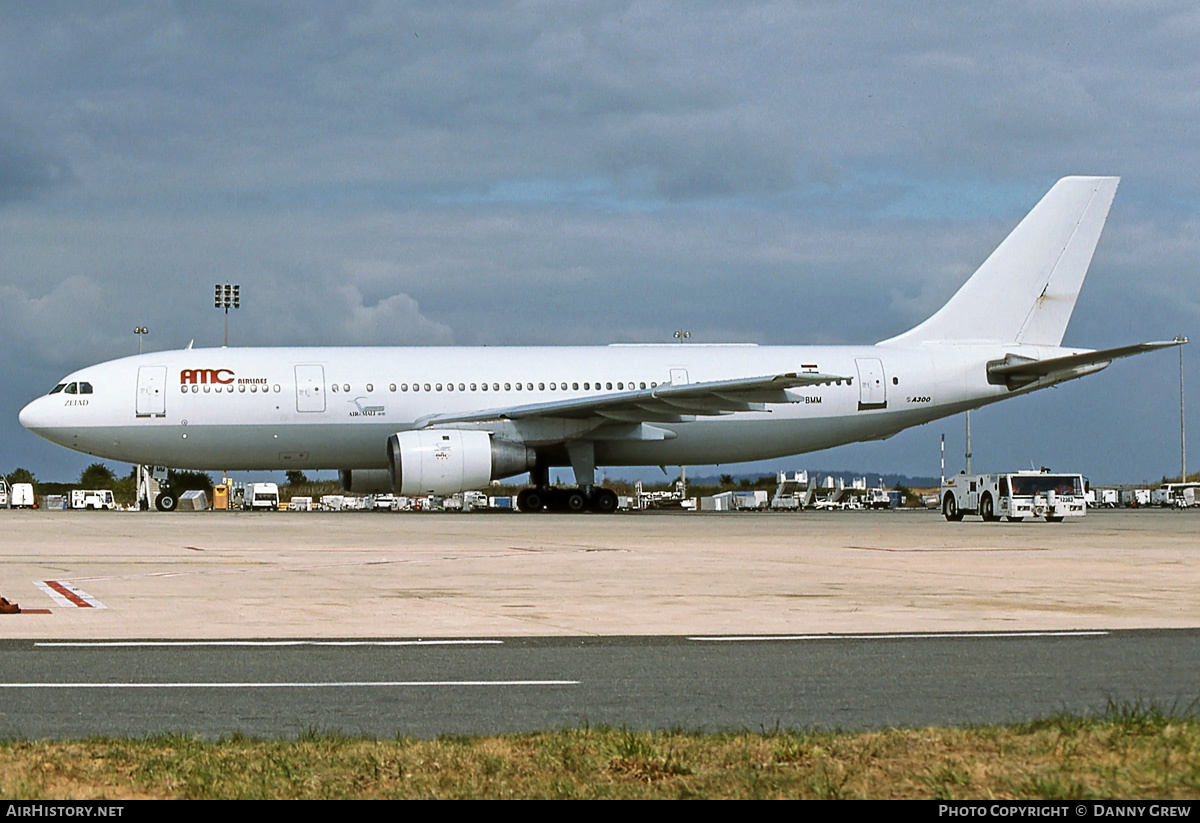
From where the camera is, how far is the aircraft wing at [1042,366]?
38156mm

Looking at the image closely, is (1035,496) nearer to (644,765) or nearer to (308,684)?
(308,684)

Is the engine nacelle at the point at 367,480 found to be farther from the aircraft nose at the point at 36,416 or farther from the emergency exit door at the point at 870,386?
the emergency exit door at the point at 870,386

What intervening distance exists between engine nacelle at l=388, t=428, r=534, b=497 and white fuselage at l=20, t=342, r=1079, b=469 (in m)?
1.68

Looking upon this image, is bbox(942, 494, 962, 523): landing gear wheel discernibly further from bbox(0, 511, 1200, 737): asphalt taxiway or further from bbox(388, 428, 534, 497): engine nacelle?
bbox(0, 511, 1200, 737): asphalt taxiway

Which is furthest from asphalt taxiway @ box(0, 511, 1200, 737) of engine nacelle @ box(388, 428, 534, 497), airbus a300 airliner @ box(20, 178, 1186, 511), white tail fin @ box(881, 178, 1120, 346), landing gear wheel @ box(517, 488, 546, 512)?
white tail fin @ box(881, 178, 1120, 346)

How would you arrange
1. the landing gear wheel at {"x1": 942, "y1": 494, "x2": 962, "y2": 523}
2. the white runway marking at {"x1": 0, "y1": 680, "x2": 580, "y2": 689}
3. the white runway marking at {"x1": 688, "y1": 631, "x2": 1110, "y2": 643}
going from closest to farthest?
the white runway marking at {"x1": 0, "y1": 680, "x2": 580, "y2": 689}, the white runway marking at {"x1": 688, "y1": 631, "x2": 1110, "y2": 643}, the landing gear wheel at {"x1": 942, "y1": 494, "x2": 962, "y2": 523}

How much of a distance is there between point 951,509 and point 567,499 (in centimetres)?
989

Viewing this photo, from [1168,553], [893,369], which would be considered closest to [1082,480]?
[893,369]

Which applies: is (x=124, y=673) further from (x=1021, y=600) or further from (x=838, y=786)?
(x=1021, y=600)

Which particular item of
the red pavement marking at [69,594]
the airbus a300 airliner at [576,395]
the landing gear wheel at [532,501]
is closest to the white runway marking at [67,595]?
the red pavement marking at [69,594]

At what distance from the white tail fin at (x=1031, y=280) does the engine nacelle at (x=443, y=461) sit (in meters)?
12.7

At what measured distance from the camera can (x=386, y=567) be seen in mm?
17250

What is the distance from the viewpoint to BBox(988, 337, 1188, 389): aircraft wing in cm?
3816

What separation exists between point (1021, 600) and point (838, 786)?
8.84 meters
